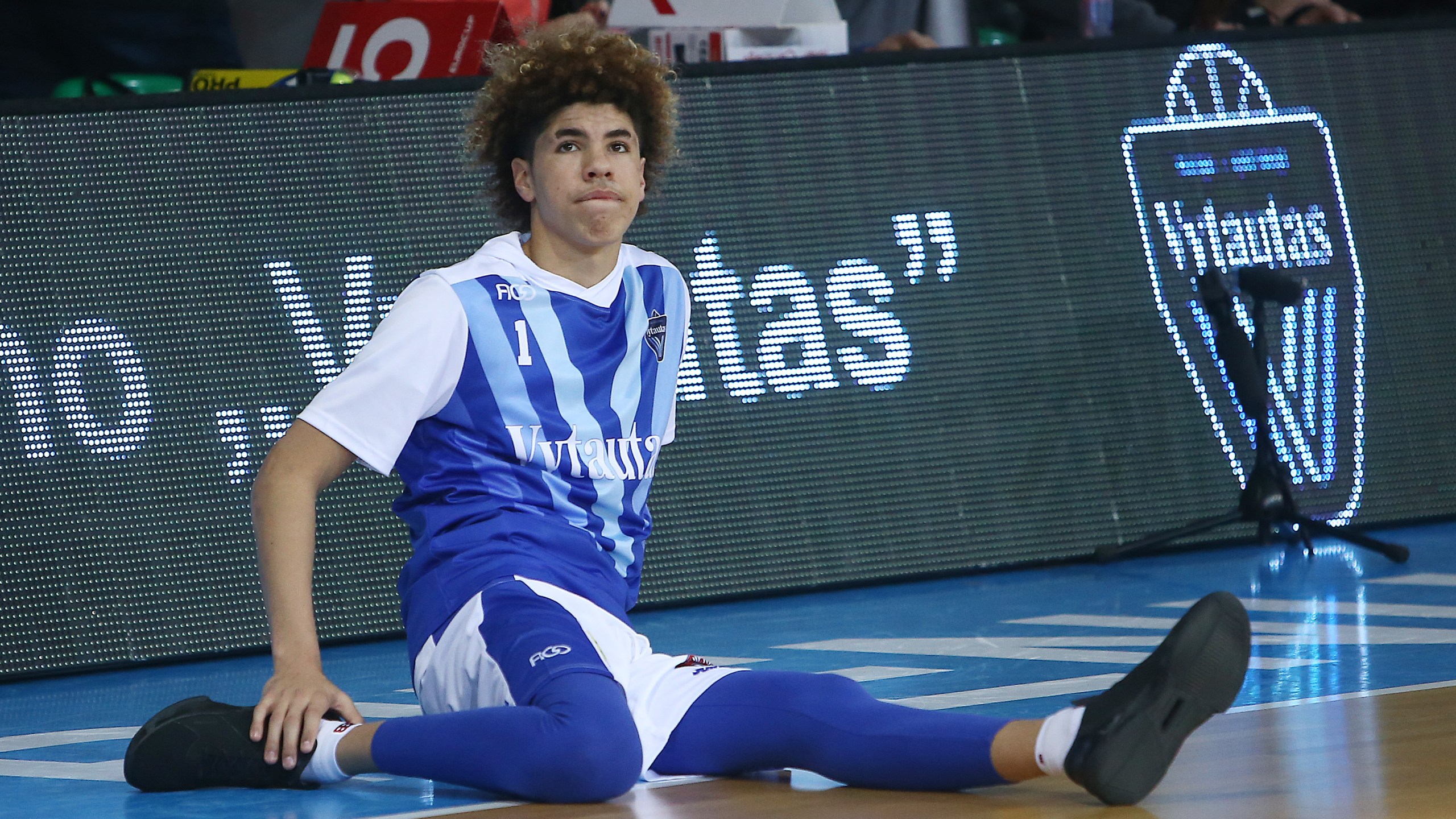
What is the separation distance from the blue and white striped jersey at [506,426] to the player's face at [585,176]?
0.09m

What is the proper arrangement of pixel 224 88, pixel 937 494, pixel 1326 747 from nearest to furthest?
pixel 1326 747, pixel 224 88, pixel 937 494

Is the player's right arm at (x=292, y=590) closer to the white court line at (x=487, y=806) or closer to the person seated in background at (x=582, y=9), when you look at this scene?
the white court line at (x=487, y=806)

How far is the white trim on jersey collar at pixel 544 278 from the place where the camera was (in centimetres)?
302

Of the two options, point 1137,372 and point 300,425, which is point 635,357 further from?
point 1137,372

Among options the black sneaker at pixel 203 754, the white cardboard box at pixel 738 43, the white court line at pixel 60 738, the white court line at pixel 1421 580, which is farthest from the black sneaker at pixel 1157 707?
the white cardboard box at pixel 738 43

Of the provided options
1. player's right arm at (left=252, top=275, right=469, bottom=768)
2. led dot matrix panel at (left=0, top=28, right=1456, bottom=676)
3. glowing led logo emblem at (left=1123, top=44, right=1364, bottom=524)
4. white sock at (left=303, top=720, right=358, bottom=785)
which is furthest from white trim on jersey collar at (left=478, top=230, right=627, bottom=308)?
glowing led logo emblem at (left=1123, top=44, right=1364, bottom=524)

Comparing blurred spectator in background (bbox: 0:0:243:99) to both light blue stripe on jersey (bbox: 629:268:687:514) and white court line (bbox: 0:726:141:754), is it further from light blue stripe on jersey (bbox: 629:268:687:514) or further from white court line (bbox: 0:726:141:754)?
light blue stripe on jersey (bbox: 629:268:687:514)

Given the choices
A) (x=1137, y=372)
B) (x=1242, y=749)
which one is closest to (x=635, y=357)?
(x=1242, y=749)

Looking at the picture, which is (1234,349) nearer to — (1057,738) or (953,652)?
(953,652)

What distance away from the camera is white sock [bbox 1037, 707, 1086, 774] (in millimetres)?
2320

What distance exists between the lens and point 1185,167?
5.54 m

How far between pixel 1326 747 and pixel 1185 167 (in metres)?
3.15

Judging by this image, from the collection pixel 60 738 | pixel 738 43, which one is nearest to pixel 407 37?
pixel 738 43

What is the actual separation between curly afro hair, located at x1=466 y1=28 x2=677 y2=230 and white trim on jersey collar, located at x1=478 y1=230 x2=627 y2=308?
18cm
